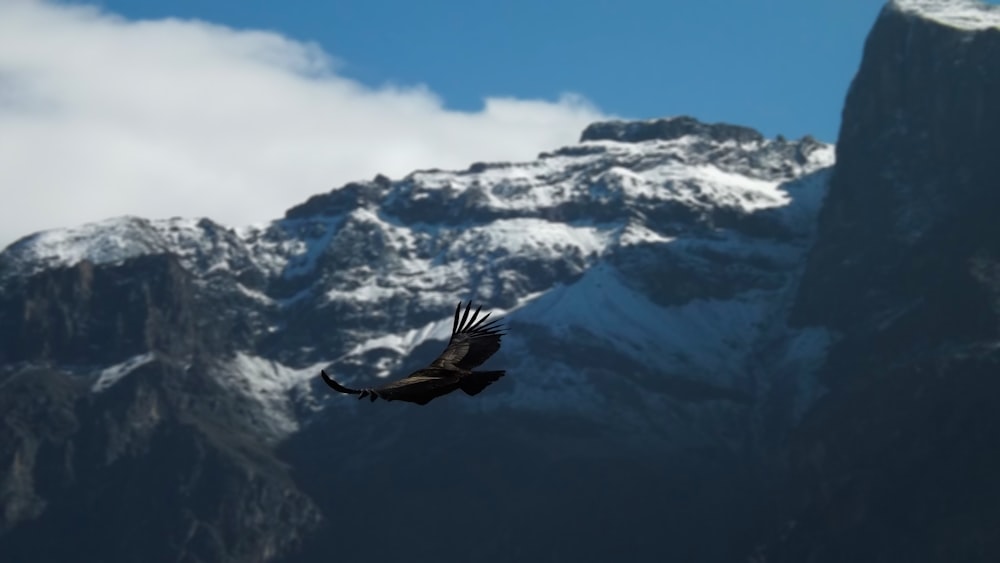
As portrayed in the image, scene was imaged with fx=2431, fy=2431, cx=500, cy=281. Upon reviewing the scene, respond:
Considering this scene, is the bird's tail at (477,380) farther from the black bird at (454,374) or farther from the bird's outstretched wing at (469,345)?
the bird's outstretched wing at (469,345)

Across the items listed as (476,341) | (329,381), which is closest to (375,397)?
(329,381)

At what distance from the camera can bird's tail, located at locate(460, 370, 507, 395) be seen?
50.0m

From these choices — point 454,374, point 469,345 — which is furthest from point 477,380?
point 469,345

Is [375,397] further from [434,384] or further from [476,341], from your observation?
[476,341]

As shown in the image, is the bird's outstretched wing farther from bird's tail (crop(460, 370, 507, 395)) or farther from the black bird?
bird's tail (crop(460, 370, 507, 395))

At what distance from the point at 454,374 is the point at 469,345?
3669 millimetres

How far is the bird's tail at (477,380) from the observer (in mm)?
50000

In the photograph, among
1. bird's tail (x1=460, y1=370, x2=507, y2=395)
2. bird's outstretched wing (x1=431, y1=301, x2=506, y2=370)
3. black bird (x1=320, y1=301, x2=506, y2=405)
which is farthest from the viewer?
bird's outstretched wing (x1=431, y1=301, x2=506, y2=370)

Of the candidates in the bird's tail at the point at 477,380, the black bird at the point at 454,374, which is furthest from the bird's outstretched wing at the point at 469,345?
the bird's tail at the point at 477,380

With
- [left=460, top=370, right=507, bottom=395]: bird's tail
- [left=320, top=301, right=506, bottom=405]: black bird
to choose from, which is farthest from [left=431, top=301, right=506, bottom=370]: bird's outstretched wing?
[left=460, top=370, right=507, bottom=395]: bird's tail

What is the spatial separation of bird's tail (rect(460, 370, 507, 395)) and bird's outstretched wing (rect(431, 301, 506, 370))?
712 millimetres

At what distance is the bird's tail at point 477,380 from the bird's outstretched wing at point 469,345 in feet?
2.34

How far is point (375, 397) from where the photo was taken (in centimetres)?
4788

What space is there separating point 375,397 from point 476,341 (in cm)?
640
